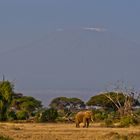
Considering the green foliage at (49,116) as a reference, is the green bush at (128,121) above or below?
below

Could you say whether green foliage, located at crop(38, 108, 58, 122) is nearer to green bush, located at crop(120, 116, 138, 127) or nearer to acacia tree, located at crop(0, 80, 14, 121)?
acacia tree, located at crop(0, 80, 14, 121)

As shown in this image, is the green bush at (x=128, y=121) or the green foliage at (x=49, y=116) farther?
the green foliage at (x=49, y=116)

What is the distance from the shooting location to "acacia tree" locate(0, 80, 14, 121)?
5956 centimetres

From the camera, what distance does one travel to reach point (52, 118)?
6166 cm

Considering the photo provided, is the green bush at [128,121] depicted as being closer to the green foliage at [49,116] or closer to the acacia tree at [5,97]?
the green foliage at [49,116]

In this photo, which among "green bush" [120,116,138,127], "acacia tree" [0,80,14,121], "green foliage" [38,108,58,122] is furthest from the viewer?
"green foliage" [38,108,58,122]

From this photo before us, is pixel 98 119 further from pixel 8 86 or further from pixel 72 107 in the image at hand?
pixel 72 107

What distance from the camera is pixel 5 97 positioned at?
5966cm

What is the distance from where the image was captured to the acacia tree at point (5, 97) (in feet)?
195

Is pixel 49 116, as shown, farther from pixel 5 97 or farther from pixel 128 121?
pixel 128 121

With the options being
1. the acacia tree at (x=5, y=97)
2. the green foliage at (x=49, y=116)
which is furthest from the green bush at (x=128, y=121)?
the acacia tree at (x=5, y=97)

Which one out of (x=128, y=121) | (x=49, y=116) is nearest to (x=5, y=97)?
(x=49, y=116)

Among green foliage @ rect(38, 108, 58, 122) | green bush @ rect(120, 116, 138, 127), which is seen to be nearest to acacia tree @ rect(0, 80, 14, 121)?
green foliage @ rect(38, 108, 58, 122)

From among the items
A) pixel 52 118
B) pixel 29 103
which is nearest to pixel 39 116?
pixel 52 118
